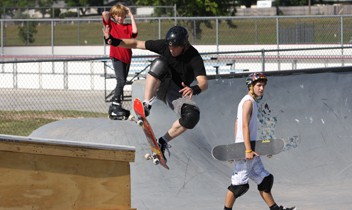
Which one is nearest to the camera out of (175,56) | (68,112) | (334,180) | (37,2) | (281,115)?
(175,56)

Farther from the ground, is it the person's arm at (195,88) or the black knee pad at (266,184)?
the person's arm at (195,88)

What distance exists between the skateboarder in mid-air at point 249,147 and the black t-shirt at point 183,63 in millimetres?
701

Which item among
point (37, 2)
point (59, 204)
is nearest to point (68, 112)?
point (59, 204)

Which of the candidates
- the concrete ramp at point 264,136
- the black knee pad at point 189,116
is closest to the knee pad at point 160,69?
the black knee pad at point 189,116

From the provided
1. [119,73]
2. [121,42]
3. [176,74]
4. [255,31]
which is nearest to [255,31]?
[255,31]

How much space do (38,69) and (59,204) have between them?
16676 millimetres

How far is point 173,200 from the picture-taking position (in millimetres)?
10219

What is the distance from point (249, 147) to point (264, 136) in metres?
3.79

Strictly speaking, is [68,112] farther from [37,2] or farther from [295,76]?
[37,2]

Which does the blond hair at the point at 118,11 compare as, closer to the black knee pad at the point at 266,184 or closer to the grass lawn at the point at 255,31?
the black knee pad at the point at 266,184

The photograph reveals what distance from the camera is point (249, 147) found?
8.64 meters

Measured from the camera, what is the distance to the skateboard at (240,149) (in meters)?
8.80

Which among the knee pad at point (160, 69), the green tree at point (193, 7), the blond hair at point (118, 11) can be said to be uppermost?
the green tree at point (193, 7)

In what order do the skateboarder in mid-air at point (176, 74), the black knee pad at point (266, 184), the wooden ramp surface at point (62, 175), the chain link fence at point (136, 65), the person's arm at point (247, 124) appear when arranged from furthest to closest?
the chain link fence at point (136, 65)
the skateboarder in mid-air at point (176, 74)
the black knee pad at point (266, 184)
the person's arm at point (247, 124)
the wooden ramp surface at point (62, 175)
